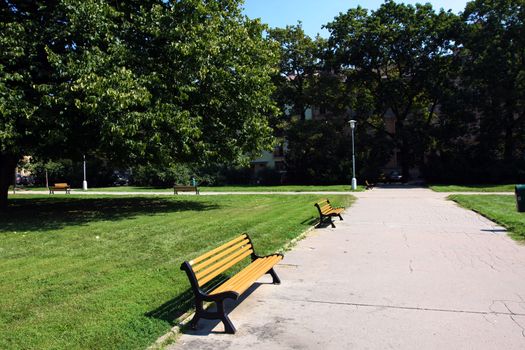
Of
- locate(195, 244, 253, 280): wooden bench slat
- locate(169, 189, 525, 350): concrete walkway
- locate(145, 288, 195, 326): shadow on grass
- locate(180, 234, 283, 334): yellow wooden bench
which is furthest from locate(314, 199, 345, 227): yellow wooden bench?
locate(145, 288, 195, 326): shadow on grass

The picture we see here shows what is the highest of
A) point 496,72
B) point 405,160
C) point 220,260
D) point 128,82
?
point 496,72

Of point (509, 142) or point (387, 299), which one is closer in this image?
point (387, 299)

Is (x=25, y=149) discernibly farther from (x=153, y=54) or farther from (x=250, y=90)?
(x=250, y=90)

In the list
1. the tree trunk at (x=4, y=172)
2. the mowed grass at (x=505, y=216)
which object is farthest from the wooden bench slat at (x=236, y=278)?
the tree trunk at (x=4, y=172)

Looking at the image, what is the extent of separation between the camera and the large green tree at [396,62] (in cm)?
3906

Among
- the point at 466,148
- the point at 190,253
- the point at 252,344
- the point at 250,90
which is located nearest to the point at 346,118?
the point at 466,148

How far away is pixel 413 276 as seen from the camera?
6707 millimetres

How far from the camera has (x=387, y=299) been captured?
219 inches

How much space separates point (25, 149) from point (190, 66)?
6055 mm

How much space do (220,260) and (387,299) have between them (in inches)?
86.9

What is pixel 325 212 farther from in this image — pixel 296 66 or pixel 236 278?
pixel 296 66

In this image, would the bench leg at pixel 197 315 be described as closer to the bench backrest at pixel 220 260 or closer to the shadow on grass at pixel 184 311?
the shadow on grass at pixel 184 311

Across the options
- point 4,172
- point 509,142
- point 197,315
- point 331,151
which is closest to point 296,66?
point 331,151

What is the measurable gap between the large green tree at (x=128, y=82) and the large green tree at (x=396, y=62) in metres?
25.5
